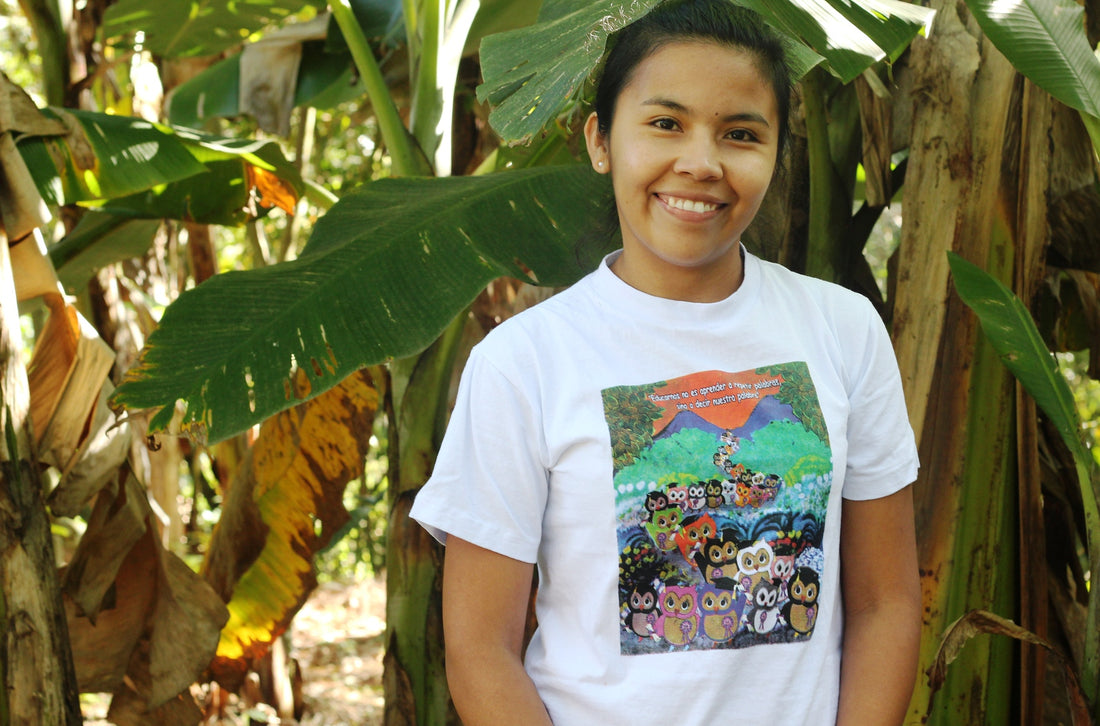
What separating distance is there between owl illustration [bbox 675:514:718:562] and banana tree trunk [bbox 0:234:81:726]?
3.73 ft

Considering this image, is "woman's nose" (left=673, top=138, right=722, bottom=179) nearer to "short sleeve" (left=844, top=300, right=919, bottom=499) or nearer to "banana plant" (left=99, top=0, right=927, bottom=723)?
"banana plant" (left=99, top=0, right=927, bottom=723)

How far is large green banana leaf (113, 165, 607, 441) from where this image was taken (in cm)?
139

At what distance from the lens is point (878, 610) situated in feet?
3.45

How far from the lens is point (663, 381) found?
1.00m

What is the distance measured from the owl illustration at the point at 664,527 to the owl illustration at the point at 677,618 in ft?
0.14

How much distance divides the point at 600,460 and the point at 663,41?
0.43 m

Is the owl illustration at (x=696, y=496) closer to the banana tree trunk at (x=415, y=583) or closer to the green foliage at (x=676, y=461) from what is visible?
the green foliage at (x=676, y=461)

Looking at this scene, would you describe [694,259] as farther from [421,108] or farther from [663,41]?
[421,108]

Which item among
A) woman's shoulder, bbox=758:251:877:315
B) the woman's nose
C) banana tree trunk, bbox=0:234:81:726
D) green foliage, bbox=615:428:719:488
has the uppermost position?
the woman's nose

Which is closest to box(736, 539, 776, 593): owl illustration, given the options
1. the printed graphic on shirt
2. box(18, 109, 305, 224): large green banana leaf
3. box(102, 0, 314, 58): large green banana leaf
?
the printed graphic on shirt

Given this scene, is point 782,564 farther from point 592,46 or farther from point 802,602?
point 592,46

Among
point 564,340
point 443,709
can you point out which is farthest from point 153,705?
point 564,340

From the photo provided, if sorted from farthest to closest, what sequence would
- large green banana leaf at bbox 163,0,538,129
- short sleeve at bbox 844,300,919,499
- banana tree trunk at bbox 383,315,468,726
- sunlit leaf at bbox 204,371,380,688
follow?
large green banana leaf at bbox 163,0,538,129
sunlit leaf at bbox 204,371,380,688
banana tree trunk at bbox 383,315,468,726
short sleeve at bbox 844,300,919,499

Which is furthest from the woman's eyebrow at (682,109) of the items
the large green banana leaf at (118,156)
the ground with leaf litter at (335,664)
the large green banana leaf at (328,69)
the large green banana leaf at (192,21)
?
the ground with leaf litter at (335,664)
